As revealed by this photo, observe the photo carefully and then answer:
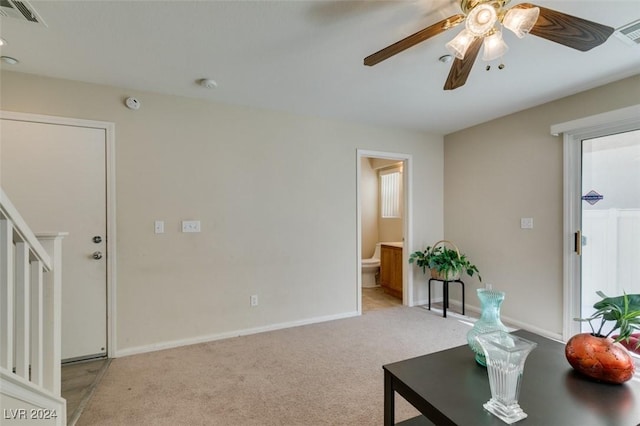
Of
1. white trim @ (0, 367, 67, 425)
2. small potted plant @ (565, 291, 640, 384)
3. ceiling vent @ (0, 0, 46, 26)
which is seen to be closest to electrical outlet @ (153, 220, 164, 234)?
white trim @ (0, 367, 67, 425)

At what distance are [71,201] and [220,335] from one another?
1799mm

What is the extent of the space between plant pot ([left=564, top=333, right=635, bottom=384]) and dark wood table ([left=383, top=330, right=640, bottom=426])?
0.04m

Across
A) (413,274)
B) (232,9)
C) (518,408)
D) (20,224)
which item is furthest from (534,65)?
(20,224)

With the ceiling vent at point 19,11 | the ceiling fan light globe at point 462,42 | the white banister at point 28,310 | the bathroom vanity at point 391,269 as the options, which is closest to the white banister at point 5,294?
the white banister at point 28,310

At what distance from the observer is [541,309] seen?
3.17m

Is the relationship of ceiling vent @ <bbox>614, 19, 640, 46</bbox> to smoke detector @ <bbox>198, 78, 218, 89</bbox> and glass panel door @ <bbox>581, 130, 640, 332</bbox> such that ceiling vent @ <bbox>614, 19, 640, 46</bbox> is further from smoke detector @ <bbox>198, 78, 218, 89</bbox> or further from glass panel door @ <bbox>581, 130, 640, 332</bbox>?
smoke detector @ <bbox>198, 78, 218, 89</bbox>

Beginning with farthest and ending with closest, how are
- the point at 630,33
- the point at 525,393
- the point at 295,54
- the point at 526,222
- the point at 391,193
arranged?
the point at 391,193 → the point at 526,222 → the point at 295,54 → the point at 630,33 → the point at 525,393

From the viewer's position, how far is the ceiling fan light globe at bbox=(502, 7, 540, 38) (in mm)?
1306

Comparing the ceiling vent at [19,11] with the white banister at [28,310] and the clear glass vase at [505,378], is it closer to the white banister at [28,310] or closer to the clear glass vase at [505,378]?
the white banister at [28,310]

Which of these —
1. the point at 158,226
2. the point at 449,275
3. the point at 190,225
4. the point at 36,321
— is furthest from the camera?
the point at 449,275

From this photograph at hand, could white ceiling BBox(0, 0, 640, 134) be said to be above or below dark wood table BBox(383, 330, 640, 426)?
above

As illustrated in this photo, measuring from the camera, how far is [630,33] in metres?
1.92

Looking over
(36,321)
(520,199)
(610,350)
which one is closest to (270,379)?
(36,321)

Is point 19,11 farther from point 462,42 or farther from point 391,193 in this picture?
point 391,193
